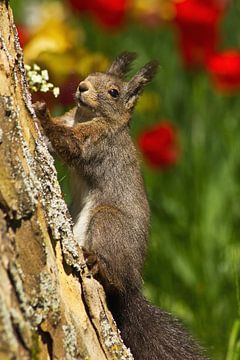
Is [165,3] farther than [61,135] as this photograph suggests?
Yes

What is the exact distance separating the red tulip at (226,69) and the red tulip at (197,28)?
0.22 metres

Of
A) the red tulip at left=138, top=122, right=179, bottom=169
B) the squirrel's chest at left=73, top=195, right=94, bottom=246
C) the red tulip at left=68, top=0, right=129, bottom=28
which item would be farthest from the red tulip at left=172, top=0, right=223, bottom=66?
the squirrel's chest at left=73, top=195, right=94, bottom=246

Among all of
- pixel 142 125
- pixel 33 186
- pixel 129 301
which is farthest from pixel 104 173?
Answer: pixel 142 125

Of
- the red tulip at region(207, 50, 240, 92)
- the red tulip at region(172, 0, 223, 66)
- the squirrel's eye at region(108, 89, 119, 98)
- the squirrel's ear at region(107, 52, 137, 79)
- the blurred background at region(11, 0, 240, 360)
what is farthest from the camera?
the red tulip at region(172, 0, 223, 66)

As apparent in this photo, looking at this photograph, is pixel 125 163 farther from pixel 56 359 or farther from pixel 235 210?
pixel 235 210

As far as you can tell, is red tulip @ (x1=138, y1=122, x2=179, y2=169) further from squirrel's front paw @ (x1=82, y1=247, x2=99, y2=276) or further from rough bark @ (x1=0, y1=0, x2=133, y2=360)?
rough bark @ (x1=0, y1=0, x2=133, y2=360)

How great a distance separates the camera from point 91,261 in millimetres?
2707

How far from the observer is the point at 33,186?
2072 millimetres

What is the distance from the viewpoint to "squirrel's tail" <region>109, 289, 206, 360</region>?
2.85 metres

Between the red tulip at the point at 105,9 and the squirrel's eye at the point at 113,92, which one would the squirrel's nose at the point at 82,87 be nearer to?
the squirrel's eye at the point at 113,92

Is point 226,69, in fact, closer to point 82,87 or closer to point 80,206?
point 82,87

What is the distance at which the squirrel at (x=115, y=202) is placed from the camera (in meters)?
2.84

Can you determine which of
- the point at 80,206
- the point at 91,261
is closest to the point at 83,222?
the point at 80,206

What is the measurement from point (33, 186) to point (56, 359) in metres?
0.41
